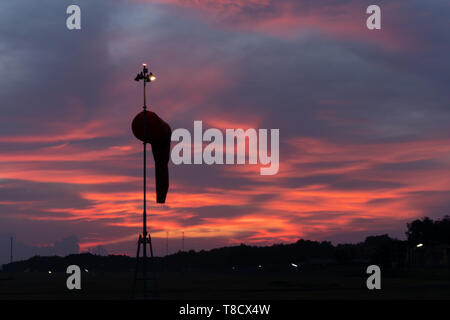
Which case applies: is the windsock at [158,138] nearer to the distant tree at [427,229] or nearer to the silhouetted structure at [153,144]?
the silhouetted structure at [153,144]

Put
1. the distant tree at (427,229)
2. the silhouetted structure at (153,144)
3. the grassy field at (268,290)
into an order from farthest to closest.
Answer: the distant tree at (427,229)
the grassy field at (268,290)
the silhouetted structure at (153,144)

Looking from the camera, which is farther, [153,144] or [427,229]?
Result: [427,229]

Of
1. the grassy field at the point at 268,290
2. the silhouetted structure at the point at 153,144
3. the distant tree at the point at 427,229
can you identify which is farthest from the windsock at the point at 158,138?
the distant tree at the point at 427,229

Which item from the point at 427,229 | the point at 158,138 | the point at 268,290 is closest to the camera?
the point at 158,138

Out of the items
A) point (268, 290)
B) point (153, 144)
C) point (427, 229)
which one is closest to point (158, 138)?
point (153, 144)

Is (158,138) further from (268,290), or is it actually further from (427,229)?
(427,229)

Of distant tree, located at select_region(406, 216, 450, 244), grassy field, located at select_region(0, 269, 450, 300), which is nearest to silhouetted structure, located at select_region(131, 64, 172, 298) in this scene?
grassy field, located at select_region(0, 269, 450, 300)

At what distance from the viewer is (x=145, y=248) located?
32094mm
